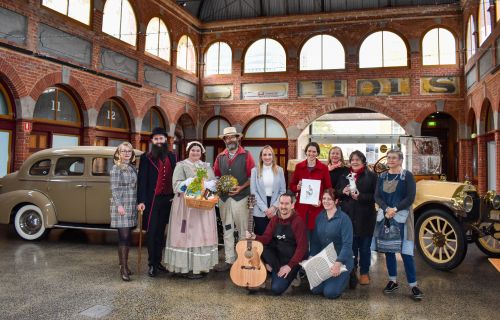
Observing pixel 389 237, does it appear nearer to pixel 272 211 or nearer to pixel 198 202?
pixel 272 211

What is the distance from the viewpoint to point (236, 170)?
505 centimetres

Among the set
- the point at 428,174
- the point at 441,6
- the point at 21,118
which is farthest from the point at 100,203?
the point at 441,6

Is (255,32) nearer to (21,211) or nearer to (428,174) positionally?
(428,174)

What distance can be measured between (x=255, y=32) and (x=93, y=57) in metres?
7.26

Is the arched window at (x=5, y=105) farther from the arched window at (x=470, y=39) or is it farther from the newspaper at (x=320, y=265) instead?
the arched window at (x=470, y=39)

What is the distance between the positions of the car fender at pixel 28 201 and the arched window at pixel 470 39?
42.7 feet

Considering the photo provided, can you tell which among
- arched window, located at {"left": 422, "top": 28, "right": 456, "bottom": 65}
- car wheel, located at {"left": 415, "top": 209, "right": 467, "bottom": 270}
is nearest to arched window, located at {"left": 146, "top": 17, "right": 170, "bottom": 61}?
arched window, located at {"left": 422, "top": 28, "right": 456, "bottom": 65}

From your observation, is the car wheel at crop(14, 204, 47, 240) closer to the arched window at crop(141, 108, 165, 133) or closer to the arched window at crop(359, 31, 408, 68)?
the arched window at crop(141, 108, 165, 133)

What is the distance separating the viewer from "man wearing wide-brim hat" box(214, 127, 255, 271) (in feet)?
16.3

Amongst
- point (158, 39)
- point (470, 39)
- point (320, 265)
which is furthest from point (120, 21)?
point (470, 39)

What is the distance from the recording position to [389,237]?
4.18 m

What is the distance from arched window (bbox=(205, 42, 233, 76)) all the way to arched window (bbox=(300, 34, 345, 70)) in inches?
125

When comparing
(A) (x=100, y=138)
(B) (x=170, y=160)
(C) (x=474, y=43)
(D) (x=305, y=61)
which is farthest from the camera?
(D) (x=305, y=61)

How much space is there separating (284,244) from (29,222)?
5.19 m
